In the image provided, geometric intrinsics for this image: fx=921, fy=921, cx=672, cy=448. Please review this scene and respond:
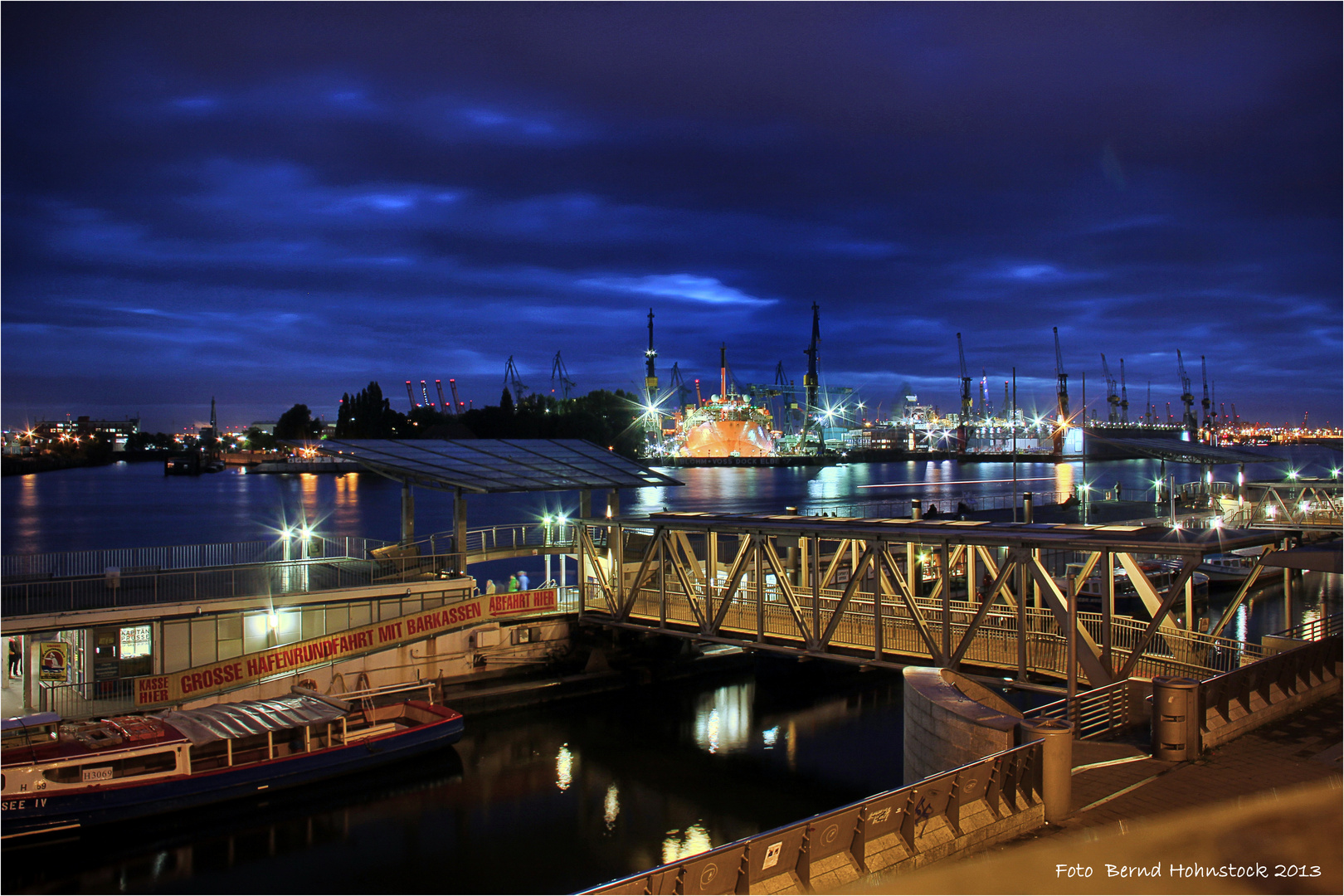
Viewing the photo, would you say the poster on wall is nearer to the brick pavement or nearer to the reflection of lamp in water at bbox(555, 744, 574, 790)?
the reflection of lamp in water at bbox(555, 744, 574, 790)

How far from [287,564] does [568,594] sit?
29.8ft

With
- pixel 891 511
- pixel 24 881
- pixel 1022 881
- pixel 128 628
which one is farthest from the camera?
pixel 891 511

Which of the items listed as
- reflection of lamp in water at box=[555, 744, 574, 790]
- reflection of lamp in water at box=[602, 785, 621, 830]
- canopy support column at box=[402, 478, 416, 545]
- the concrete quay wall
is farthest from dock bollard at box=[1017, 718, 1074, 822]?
canopy support column at box=[402, 478, 416, 545]

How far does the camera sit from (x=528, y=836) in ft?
67.6

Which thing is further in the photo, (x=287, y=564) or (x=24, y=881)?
(x=287, y=564)

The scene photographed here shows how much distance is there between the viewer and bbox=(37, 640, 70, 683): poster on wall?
906 inches

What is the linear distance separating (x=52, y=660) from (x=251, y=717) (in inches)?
222

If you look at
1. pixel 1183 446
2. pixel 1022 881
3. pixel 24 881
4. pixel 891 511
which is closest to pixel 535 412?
pixel 891 511

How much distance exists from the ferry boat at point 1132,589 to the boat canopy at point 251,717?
30.6 m

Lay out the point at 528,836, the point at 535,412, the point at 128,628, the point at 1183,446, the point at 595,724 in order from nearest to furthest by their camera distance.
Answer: the point at 528,836
the point at 128,628
the point at 595,724
the point at 1183,446
the point at 535,412

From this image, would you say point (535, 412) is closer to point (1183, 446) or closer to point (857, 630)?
point (1183, 446)

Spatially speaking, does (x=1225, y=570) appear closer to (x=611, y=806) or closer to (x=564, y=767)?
(x=564, y=767)

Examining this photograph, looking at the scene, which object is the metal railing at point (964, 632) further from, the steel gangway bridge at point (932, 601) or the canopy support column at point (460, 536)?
the canopy support column at point (460, 536)

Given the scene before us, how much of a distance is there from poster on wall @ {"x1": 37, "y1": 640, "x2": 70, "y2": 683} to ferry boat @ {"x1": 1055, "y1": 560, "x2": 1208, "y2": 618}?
1425 inches
